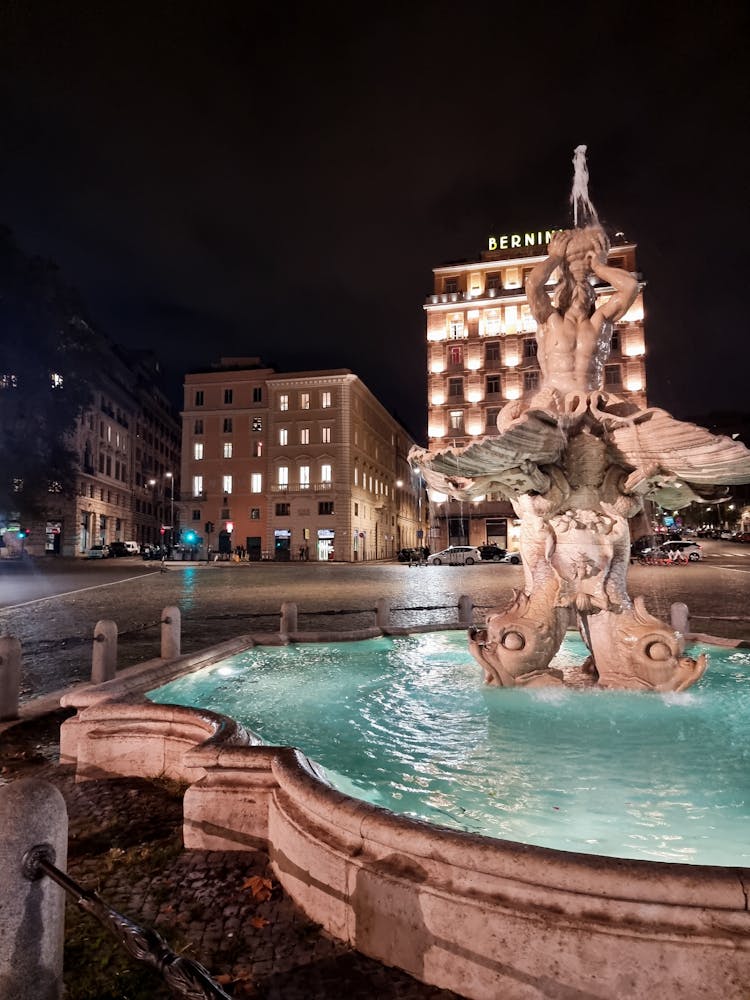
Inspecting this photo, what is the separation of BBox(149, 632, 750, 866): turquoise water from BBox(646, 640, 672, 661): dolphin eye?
37cm

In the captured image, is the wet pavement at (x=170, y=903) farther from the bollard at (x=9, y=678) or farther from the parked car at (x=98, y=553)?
the parked car at (x=98, y=553)

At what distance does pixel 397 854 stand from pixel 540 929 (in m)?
0.61

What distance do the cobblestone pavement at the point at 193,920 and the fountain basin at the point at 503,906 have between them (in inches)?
4.3

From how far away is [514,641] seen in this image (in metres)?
6.33

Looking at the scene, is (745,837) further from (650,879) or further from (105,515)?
(105,515)

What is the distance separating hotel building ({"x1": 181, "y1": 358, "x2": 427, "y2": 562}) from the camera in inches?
2148

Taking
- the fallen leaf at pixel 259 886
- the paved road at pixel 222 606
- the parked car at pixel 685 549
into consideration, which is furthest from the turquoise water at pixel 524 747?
the parked car at pixel 685 549

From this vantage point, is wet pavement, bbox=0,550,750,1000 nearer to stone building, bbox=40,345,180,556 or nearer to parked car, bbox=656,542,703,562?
parked car, bbox=656,542,703,562

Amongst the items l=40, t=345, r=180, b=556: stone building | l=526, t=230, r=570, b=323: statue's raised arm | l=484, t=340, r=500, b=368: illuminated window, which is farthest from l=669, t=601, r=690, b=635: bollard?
l=484, t=340, r=500, b=368: illuminated window

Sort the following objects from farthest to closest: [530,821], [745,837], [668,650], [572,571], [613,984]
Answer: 1. [572,571]
2. [668,650]
3. [530,821]
4. [745,837]
5. [613,984]

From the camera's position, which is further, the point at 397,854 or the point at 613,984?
the point at 397,854

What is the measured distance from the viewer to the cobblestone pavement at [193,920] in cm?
237

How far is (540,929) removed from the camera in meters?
2.20

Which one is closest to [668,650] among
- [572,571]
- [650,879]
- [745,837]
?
[572,571]
